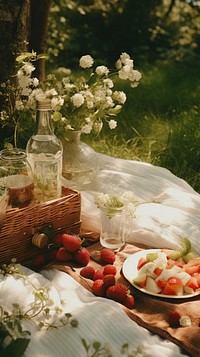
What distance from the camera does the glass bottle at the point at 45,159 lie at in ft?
8.89

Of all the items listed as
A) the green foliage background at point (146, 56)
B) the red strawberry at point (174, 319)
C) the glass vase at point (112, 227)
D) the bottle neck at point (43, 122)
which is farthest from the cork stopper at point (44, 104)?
the green foliage background at point (146, 56)

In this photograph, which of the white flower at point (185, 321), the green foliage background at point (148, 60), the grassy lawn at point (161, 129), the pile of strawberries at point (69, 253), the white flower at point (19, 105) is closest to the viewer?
the white flower at point (185, 321)

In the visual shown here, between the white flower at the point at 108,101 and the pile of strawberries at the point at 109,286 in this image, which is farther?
the white flower at the point at 108,101

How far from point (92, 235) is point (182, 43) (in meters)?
5.92

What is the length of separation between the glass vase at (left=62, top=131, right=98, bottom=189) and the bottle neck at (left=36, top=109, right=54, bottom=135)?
1.11ft

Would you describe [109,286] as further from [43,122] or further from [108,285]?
[43,122]

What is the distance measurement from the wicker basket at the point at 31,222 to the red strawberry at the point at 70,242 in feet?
0.48

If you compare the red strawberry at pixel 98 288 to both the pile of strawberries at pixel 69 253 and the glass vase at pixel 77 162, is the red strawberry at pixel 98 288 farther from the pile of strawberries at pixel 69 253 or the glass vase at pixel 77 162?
the glass vase at pixel 77 162

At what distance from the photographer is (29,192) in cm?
265

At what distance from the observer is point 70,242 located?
8.41ft

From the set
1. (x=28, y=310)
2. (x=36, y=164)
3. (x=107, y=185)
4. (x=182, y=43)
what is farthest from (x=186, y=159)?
(x=182, y=43)

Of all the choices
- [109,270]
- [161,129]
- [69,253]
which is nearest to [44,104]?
[69,253]

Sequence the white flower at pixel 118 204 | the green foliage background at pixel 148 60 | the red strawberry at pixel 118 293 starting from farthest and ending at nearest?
1. the green foliage background at pixel 148 60
2. the white flower at pixel 118 204
3. the red strawberry at pixel 118 293

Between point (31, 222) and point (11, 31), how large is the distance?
120 cm
